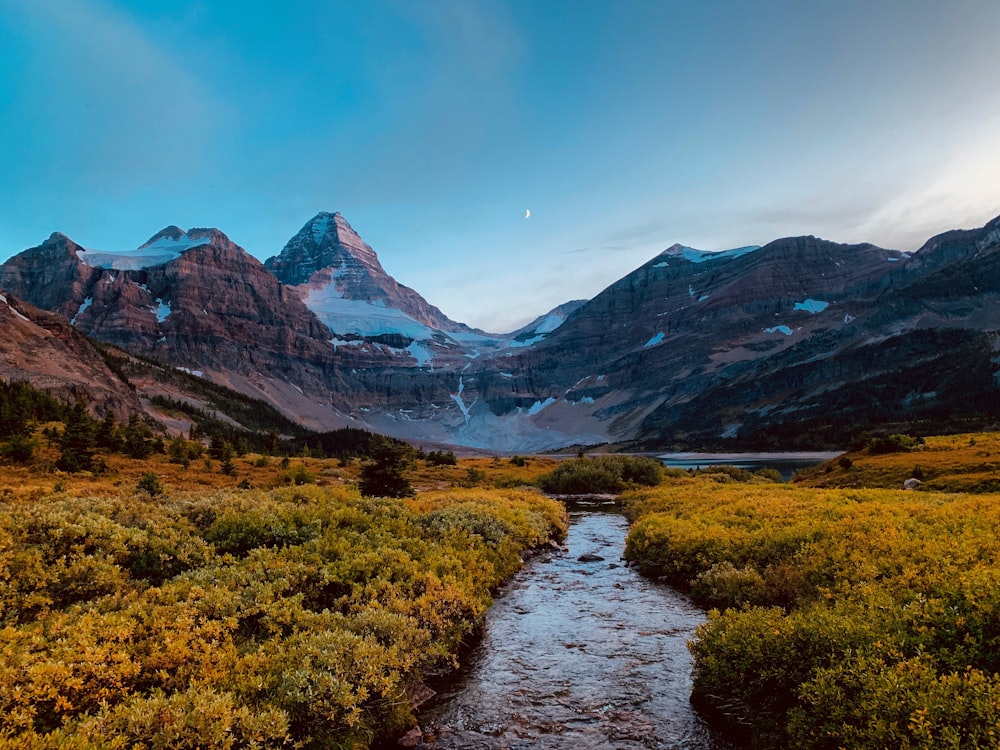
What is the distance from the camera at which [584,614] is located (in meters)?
20.5

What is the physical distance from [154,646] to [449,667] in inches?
309

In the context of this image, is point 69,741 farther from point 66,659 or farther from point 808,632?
point 808,632

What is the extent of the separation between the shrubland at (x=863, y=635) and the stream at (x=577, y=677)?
143 cm

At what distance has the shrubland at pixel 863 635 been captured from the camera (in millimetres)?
8023

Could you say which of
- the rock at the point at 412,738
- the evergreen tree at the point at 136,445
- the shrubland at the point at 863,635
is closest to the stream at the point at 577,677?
the rock at the point at 412,738

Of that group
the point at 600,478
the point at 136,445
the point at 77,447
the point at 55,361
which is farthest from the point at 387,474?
the point at 55,361

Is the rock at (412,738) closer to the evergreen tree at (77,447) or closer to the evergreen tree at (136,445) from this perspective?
the evergreen tree at (77,447)

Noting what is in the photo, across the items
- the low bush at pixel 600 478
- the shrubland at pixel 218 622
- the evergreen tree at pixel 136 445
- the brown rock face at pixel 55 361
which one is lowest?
the low bush at pixel 600 478

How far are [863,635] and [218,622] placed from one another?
1394 centimetres

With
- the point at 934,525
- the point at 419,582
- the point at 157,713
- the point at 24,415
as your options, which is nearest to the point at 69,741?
the point at 157,713

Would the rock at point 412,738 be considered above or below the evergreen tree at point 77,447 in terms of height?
below

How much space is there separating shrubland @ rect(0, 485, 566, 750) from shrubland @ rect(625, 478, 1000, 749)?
7920 mm

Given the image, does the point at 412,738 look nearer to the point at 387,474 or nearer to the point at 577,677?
the point at 577,677

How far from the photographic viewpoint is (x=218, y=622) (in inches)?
483
